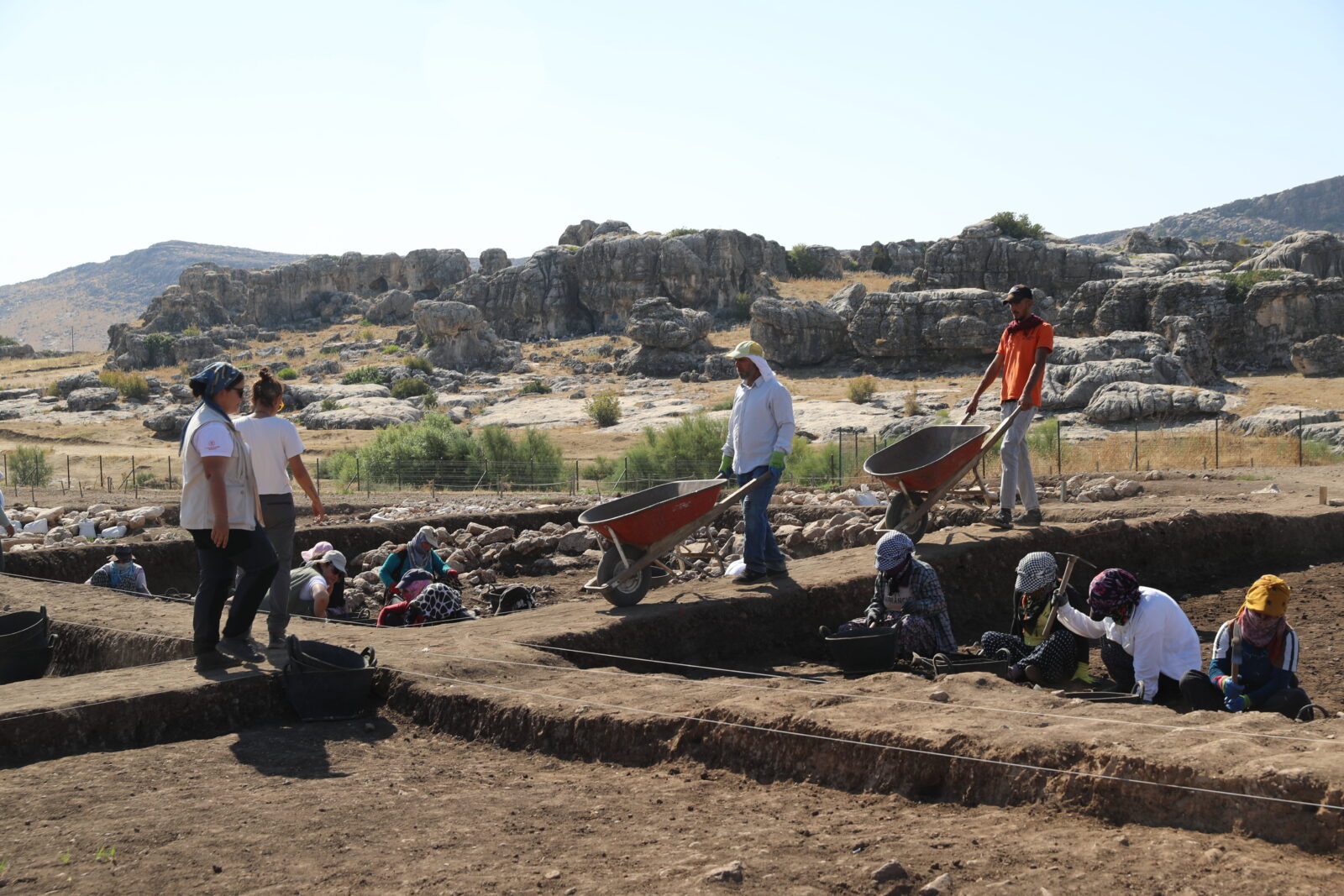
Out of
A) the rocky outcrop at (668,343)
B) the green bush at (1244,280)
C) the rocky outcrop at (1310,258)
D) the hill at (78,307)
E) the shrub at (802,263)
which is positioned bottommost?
the rocky outcrop at (668,343)

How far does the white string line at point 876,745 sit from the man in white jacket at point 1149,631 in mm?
1820

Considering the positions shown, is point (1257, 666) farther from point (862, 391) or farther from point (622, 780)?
point (862, 391)

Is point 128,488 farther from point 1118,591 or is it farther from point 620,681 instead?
point 1118,591

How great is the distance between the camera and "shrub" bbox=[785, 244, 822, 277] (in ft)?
250

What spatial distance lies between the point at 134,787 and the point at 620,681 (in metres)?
2.27

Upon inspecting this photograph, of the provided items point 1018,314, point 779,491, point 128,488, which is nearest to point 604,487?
point 779,491

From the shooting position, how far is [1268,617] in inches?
199

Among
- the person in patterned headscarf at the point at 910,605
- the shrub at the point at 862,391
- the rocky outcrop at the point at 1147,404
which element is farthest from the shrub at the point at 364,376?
the person in patterned headscarf at the point at 910,605

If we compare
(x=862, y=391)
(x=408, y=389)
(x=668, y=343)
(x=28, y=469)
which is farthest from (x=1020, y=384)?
(x=408, y=389)

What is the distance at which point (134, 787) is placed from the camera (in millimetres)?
4320

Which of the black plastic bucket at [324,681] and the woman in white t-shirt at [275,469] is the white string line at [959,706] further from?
the woman in white t-shirt at [275,469]

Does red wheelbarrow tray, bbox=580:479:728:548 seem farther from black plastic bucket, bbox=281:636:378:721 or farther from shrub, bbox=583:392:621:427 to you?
shrub, bbox=583:392:621:427

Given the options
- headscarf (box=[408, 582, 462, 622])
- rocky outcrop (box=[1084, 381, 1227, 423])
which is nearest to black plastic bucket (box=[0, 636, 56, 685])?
headscarf (box=[408, 582, 462, 622])

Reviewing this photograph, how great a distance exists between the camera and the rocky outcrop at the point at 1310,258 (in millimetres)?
52906
